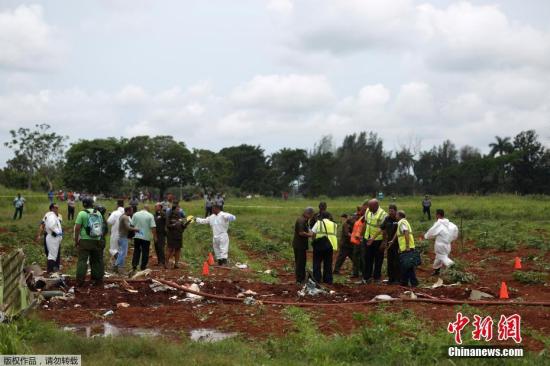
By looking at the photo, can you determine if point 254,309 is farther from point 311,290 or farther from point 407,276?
point 407,276

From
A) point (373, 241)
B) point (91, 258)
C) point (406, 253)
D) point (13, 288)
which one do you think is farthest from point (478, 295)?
point (13, 288)

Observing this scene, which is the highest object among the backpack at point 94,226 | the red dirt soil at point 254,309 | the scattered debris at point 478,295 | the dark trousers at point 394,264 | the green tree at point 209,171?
the green tree at point 209,171

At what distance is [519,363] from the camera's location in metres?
6.96

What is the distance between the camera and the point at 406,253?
13188 millimetres

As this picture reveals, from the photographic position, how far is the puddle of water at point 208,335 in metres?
8.46

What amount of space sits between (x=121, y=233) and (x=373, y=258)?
6506mm

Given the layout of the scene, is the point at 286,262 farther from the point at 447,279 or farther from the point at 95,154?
the point at 95,154

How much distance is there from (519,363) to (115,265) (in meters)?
11.2

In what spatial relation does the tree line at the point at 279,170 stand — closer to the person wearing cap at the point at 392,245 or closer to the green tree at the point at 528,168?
the green tree at the point at 528,168

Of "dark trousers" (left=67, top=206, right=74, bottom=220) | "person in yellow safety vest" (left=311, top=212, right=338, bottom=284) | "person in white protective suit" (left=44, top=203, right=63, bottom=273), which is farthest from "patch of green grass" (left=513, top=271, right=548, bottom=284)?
"dark trousers" (left=67, top=206, right=74, bottom=220)

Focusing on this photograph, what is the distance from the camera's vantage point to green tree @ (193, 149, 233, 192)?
271 feet

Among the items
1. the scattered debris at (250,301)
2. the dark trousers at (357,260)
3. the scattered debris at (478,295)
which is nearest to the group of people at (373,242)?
the dark trousers at (357,260)

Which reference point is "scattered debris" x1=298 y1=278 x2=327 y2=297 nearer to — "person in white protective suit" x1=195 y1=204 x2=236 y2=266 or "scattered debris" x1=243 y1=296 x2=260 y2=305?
"scattered debris" x1=243 y1=296 x2=260 y2=305

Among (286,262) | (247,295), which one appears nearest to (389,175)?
(286,262)
